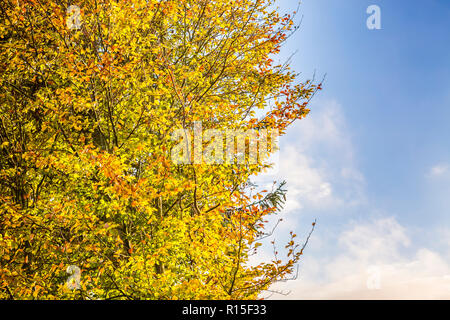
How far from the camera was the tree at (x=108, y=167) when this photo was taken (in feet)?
26.7

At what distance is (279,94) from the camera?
12.2 m

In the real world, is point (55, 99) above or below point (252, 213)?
above

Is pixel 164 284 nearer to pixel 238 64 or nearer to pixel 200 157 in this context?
pixel 200 157

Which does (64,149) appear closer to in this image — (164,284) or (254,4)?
(164,284)

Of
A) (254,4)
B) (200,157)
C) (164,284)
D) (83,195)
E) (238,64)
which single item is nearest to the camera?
(164,284)

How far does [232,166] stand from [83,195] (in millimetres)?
3995

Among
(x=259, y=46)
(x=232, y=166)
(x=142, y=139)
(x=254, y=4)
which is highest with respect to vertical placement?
(x=254, y=4)

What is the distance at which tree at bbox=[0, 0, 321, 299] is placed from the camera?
8141 mm

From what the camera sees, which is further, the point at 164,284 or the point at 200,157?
the point at 200,157

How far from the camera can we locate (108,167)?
7641 millimetres

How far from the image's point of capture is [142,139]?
31.1 ft

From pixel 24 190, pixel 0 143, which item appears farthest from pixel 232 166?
pixel 0 143

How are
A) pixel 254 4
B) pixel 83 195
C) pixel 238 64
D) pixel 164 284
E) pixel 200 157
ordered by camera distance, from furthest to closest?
pixel 254 4 < pixel 238 64 < pixel 83 195 < pixel 200 157 < pixel 164 284

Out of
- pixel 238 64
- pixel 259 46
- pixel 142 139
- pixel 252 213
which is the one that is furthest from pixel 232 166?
pixel 259 46
